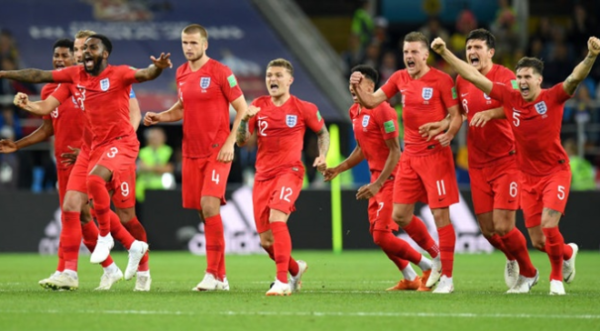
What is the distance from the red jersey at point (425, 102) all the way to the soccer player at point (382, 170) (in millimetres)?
317

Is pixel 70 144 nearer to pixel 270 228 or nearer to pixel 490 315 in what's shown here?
pixel 270 228

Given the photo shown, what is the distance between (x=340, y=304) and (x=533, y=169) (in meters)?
2.67

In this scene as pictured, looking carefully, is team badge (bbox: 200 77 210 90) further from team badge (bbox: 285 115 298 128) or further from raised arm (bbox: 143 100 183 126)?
team badge (bbox: 285 115 298 128)

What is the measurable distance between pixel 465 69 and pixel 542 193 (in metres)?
1.49

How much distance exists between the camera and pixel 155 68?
456 inches

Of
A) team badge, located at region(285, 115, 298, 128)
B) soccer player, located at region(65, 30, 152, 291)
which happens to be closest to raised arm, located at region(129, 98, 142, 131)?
soccer player, located at region(65, 30, 152, 291)

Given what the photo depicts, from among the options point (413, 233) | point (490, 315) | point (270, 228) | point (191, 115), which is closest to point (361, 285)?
point (413, 233)

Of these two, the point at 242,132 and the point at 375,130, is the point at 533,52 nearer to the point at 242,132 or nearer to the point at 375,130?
the point at 375,130

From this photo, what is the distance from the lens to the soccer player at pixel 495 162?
12391mm

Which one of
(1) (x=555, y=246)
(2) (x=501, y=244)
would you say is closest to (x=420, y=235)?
(2) (x=501, y=244)

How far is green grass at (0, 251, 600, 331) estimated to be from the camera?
30.1 feet

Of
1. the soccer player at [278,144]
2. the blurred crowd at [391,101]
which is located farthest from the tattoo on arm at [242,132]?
the blurred crowd at [391,101]

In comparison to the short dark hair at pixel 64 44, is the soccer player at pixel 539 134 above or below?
below

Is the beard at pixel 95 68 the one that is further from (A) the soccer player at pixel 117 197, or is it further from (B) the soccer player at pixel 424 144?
(B) the soccer player at pixel 424 144
